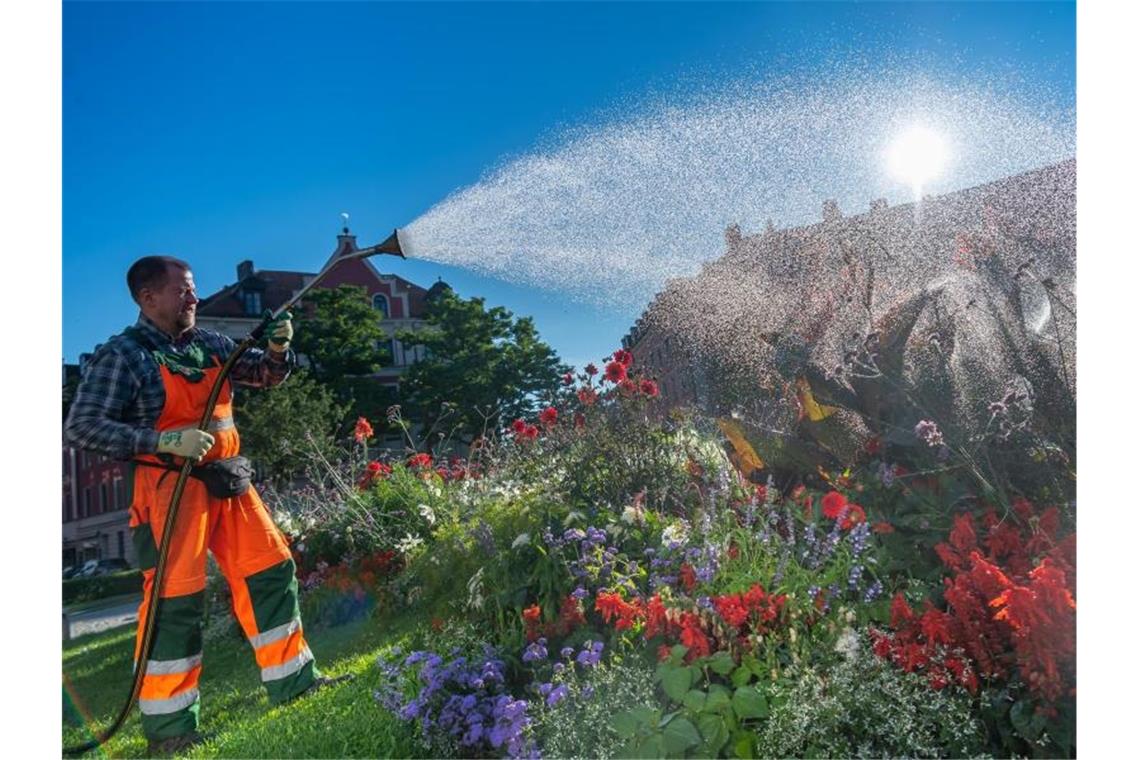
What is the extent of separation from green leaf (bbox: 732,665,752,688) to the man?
4.86 ft

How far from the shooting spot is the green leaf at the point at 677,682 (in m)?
2.11

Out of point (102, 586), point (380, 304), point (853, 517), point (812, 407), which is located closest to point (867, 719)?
point (853, 517)

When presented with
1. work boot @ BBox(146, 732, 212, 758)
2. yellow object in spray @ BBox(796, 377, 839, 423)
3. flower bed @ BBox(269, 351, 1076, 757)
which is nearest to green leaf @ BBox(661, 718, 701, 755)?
flower bed @ BBox(269, 351, 1076, 757)

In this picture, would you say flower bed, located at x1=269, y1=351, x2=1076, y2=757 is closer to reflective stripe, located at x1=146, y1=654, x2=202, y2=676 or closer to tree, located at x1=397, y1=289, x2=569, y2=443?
tree, located at x1=397, y1=289, x2=569, y2=443

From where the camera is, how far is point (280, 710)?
2.86m

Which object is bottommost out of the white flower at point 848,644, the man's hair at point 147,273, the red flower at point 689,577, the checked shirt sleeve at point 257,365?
the white flower at point 848,644

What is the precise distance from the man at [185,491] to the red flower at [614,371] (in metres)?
1.09

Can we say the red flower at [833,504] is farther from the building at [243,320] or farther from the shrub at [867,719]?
the building at [243,320]

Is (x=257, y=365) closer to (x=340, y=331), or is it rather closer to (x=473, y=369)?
(x=340, y=331)

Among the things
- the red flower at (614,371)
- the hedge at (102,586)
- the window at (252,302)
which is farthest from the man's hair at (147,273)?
the red flower at (614,371)

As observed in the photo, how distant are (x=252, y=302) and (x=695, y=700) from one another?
205cm

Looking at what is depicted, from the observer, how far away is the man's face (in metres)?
2.90
